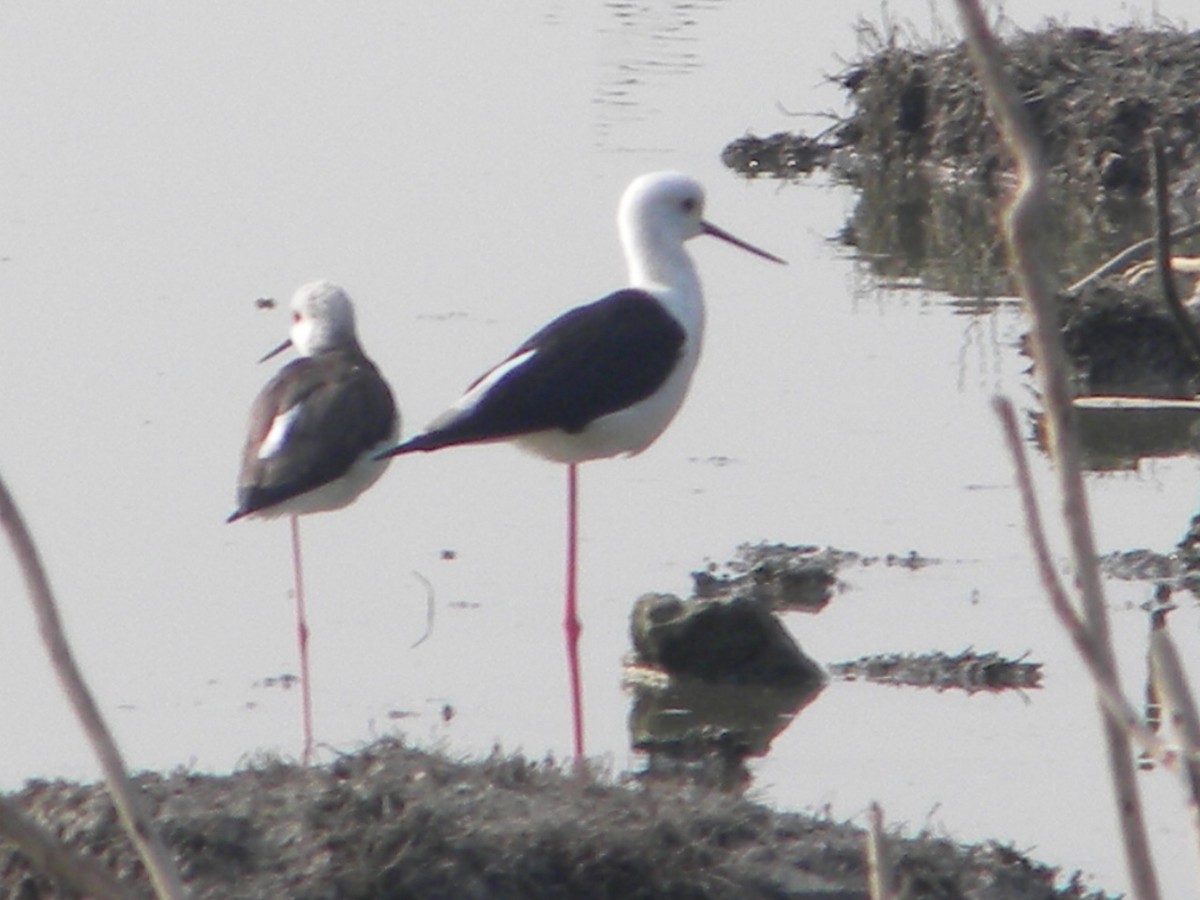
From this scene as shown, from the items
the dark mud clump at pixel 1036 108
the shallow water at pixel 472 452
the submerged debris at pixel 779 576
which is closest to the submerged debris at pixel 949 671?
the shallow water at pixel 472 452

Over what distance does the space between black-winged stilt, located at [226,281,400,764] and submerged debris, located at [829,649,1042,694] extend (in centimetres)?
122

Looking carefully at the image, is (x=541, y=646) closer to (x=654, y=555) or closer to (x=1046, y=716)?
(x=654, y=555)

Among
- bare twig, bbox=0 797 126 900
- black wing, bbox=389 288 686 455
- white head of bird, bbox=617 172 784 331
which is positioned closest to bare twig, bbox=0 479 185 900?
bare twig, bbox=0 797 126 900

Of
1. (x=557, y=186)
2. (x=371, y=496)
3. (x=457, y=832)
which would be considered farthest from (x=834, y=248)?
(x=457, y=832)

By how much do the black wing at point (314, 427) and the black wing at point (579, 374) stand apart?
1.64 feet

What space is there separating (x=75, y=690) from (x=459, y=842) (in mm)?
2990

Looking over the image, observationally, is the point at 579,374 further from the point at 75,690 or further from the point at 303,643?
the point at 75,690

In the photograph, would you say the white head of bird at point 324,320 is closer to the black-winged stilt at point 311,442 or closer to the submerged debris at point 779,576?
the black-winged stilt at point 311,442

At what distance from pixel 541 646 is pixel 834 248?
514cm

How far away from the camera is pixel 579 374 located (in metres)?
5.91

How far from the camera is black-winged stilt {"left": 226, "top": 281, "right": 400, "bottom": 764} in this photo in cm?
625

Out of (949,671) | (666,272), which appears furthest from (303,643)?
(949,671)

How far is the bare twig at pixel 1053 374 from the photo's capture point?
1.16 m

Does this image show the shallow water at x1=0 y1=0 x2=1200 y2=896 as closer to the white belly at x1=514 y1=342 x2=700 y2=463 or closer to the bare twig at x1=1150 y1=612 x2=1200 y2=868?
the white belly at x1=514 y1=342 x2=700 y2=463
